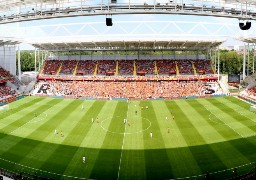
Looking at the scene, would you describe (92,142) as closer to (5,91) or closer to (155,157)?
(155,157)

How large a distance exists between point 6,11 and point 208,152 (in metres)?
22.6

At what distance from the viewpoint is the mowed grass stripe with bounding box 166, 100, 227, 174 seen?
864 inches

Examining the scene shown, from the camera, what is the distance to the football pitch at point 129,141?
21584mm

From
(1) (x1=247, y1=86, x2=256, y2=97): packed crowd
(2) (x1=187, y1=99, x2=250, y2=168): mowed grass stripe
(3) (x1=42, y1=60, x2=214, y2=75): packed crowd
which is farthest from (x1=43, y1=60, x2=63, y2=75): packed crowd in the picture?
(1) (x1=247, y1=86, x2=256, y2=97): packed crowd

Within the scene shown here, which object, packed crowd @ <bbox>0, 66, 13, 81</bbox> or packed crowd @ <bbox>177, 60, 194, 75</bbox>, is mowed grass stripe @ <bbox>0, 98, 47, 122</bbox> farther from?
packed crowd @ <bbox>177, 60, 194, 75</bbox>

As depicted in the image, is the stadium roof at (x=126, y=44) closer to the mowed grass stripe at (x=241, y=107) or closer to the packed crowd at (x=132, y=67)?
the packed crowd at (x=132, y=67)

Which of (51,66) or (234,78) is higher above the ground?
(51,66)

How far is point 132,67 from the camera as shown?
6009cm

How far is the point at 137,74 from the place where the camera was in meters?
58.1

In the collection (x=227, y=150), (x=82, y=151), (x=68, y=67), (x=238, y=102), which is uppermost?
(x=68, y=67)

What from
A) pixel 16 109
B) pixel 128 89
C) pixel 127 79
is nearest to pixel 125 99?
pixel 128 89

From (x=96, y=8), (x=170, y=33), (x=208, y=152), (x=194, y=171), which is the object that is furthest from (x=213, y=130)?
(x=170, y=33)

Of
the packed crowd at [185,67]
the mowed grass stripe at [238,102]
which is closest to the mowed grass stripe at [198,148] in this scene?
the mowed grass stripe at [238,102]

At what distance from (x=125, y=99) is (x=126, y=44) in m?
13.0
